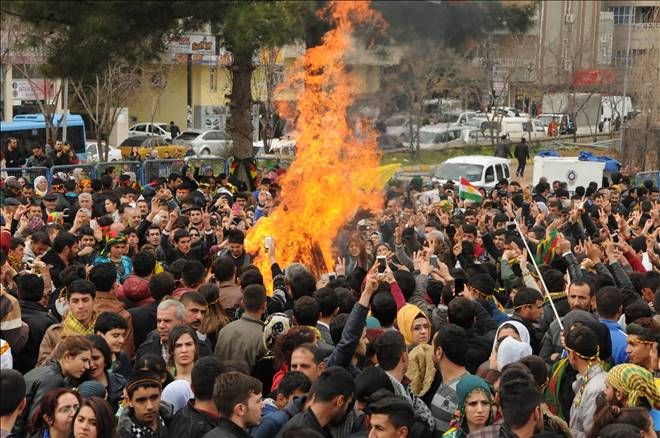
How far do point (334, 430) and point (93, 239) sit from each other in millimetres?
6337

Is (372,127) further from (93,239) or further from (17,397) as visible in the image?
(17,397)

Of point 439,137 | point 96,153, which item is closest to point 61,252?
point 439,137

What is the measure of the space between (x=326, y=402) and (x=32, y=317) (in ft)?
10.2

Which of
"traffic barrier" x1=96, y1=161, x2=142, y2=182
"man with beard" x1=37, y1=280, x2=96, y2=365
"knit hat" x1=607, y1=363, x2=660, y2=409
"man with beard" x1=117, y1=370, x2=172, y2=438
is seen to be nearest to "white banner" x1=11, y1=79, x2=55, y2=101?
"traffic barrier" x1=96, y1=161, x2=142, y2=182

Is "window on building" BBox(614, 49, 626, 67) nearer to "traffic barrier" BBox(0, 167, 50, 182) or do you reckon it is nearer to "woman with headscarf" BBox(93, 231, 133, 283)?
"traffic barrier" BBox(0, 167, 50, 182)

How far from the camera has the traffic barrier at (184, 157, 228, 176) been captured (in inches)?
914

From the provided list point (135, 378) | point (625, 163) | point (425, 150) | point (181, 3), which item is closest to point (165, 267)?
point (135, 378)

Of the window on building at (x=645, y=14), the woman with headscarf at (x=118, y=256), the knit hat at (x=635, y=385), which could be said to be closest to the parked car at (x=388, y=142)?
the woman with headscarf at (x=118, y=256)

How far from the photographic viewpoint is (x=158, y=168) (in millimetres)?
22500

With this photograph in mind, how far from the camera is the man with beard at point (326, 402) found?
233 inches

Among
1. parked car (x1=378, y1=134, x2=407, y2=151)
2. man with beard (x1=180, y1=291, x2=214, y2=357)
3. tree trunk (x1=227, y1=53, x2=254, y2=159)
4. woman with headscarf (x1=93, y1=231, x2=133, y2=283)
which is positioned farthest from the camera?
tree trunk (x1=227, y1=53, x2=254, y2=159)

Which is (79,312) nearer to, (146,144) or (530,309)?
(530,309)

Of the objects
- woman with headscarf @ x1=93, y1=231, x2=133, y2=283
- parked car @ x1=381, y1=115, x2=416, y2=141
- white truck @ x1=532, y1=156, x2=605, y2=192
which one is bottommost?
white truck @ x1=532, y1=156, x2=605, y2=192

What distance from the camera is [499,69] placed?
4209cm
